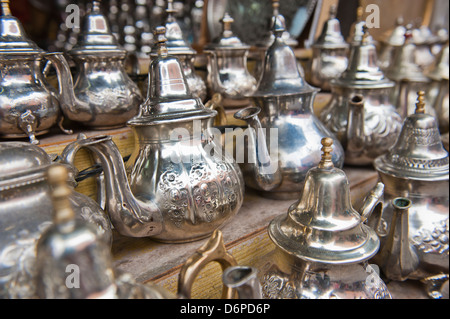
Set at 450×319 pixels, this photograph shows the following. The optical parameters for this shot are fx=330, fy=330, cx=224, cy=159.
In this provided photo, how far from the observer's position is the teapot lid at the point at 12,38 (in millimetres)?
741

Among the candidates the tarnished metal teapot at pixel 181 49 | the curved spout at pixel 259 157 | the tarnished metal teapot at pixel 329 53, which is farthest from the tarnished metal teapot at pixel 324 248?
the tarnished metal teapot at pixel 329 53

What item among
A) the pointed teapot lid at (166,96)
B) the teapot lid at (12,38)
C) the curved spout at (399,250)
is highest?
the teapot lid at (12,38)

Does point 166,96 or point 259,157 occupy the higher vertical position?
point 166,96

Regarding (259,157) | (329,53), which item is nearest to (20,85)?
(259,157)

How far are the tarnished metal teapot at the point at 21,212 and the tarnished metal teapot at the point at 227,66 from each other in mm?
765

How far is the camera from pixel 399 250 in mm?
832

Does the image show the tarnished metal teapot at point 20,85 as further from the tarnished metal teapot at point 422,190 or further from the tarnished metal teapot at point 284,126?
the tarnished metal teapot at point 422,190

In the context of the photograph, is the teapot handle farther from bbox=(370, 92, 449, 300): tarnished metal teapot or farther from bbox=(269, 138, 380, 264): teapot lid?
bbox=(370, 92, 449, 300): tarnished metal teapot

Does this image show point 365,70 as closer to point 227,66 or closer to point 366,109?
point 366,109

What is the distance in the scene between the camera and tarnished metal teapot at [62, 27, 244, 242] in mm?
679

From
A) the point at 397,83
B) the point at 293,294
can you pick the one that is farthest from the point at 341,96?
the point at 293,294

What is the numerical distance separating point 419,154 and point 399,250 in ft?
0.96

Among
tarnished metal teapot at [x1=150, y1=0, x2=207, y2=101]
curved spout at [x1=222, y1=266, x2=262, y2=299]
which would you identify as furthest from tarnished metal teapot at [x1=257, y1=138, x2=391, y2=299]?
tarnished metal teapot at [x1=150, y1=0, x2=207, y2=101]
